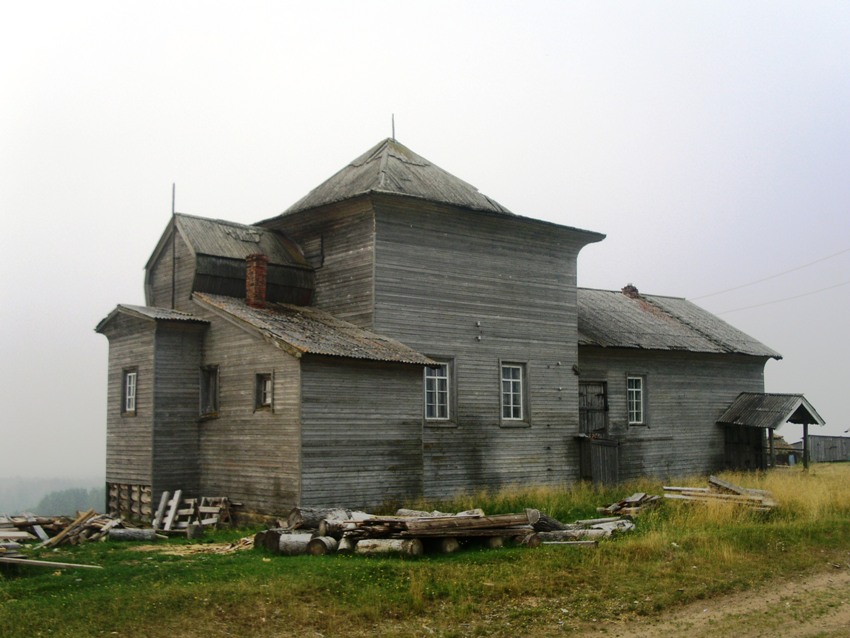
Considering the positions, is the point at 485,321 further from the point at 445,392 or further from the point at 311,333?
the point at 311,333

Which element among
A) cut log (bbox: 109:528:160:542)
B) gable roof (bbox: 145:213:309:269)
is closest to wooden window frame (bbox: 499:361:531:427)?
gable roof (bbox: 145:213:309:269)

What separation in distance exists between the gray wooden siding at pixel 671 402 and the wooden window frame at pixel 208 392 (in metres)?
11.4

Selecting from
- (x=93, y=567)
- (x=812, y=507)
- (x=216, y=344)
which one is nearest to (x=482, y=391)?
(x=216, y=344)

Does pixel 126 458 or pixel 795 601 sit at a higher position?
pixel 126 458

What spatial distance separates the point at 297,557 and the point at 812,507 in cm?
1136

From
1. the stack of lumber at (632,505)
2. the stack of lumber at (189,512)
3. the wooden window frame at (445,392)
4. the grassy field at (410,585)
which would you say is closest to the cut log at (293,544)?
the grassy field at (410,585)

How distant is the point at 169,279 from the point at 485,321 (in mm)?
8900

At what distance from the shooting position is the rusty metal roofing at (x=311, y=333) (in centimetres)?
2084

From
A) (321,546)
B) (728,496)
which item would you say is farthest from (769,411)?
(321,546)

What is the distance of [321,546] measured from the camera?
52.1 feet

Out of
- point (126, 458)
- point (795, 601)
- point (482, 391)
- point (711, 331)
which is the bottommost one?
point (795, 601)

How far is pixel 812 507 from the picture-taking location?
20172 millimetres

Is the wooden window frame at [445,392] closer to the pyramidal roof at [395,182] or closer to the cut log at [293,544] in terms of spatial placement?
the pyramidal roof at [395,182]

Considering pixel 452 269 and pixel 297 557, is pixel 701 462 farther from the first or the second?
pixel 297 557
